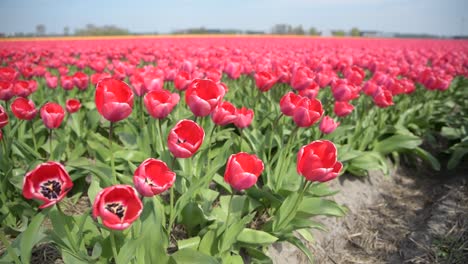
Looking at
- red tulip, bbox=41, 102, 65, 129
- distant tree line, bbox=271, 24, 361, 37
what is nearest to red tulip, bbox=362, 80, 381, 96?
red tulip, bbox=41, 102, 65, 129

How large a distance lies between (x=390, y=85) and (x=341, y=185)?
1361 mm

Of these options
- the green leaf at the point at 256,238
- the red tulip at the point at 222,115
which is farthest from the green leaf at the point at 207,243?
the red tulip at the point at 222,115

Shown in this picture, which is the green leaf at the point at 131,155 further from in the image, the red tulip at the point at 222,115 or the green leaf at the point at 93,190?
the red tulip at the point at 222,115

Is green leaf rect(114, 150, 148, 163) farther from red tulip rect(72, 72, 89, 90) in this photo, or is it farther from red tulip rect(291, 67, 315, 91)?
red tulip rect(291, 67, 315, 91)

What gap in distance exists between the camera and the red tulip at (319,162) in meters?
1.67

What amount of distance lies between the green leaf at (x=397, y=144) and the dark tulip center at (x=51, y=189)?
379 centimetres

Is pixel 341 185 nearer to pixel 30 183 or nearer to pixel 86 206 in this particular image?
pixel 86 206

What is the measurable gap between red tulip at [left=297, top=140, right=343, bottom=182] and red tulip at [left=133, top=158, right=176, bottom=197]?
0.68m

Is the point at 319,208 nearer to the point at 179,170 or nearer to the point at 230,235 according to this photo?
the point at 230,235

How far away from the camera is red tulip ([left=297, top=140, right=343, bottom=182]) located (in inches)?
65.6

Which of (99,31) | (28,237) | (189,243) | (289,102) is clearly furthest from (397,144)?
(99,31)

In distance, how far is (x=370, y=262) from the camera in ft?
9.48

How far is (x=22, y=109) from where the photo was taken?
2357mm

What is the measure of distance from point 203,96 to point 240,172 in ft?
2.24
